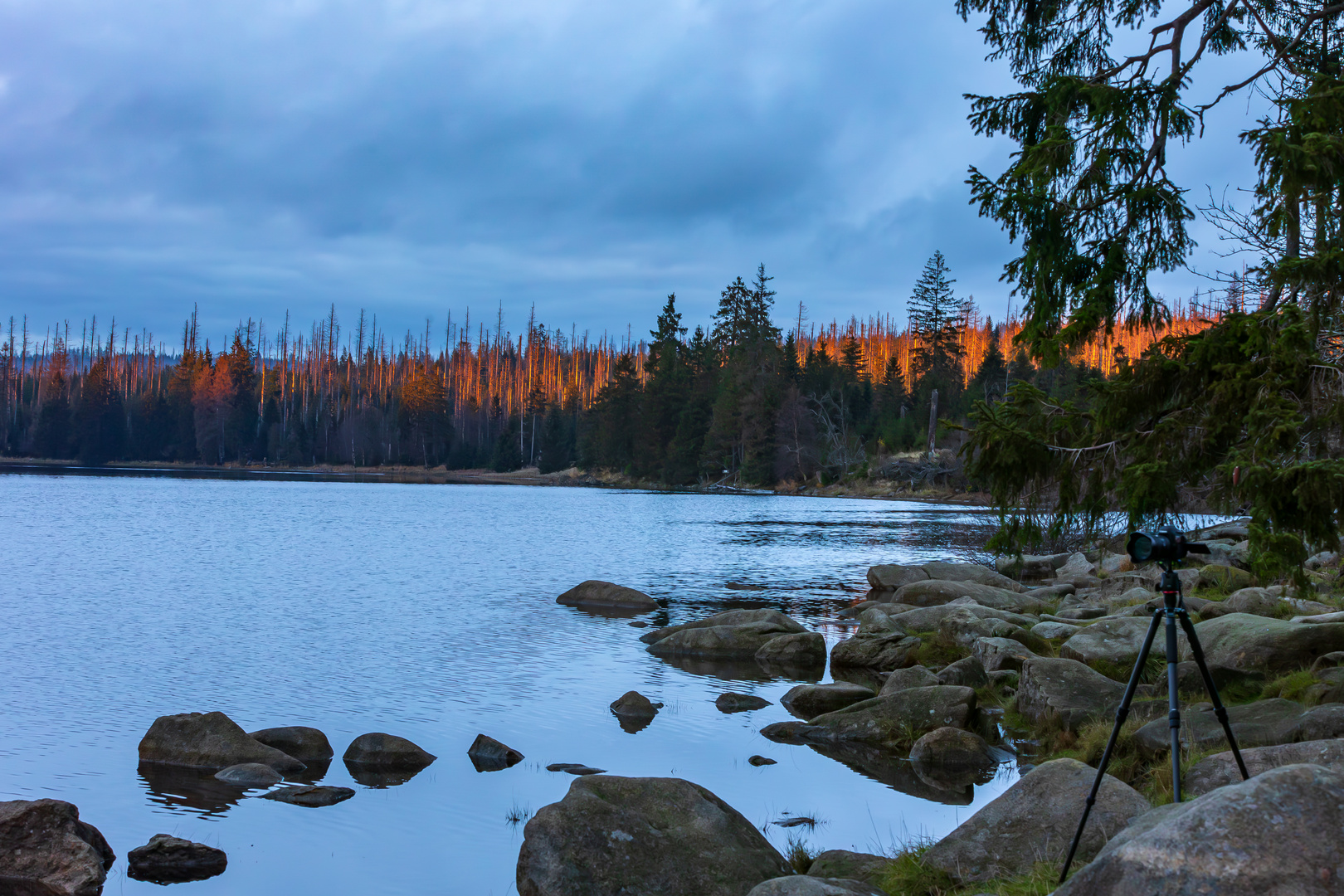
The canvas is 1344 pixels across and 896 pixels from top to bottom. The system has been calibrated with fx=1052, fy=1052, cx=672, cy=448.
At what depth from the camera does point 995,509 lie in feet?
33.1

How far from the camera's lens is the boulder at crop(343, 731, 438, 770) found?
1071 centimetres

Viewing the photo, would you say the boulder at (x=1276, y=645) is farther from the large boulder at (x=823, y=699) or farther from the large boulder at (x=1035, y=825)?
the large boulder at (x=1035, y=825)

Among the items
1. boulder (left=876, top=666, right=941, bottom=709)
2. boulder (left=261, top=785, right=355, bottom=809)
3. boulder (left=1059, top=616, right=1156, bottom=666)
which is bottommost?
boulder (left=261, top=785, right=355, bottom=809)

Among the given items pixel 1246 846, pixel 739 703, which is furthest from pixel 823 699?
pixel 1246 846

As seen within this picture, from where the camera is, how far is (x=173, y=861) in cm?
802

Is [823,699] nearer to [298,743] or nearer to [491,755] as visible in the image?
[491,755]

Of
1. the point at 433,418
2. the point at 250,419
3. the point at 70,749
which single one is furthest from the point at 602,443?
the point at 70,749

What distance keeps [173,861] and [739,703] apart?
7.35 m

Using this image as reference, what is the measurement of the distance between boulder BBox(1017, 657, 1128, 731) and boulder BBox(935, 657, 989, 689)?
3.66 feet

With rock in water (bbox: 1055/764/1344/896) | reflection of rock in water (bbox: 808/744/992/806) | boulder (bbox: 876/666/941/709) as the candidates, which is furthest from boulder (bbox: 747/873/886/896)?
boulder (bbox: 876/666/941/709)

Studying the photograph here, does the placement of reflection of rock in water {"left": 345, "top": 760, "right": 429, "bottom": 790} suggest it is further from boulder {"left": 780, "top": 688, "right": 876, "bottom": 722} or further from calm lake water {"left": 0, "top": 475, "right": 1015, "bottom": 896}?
boulder {"left": 780, "top": 688, "right": 876, "bottom": 722}

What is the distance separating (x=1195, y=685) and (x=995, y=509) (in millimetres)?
2815

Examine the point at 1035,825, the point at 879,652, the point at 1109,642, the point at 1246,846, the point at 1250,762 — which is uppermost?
the point at 1246,846

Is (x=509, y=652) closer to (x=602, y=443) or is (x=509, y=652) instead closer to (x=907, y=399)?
(x=907, y=399)
